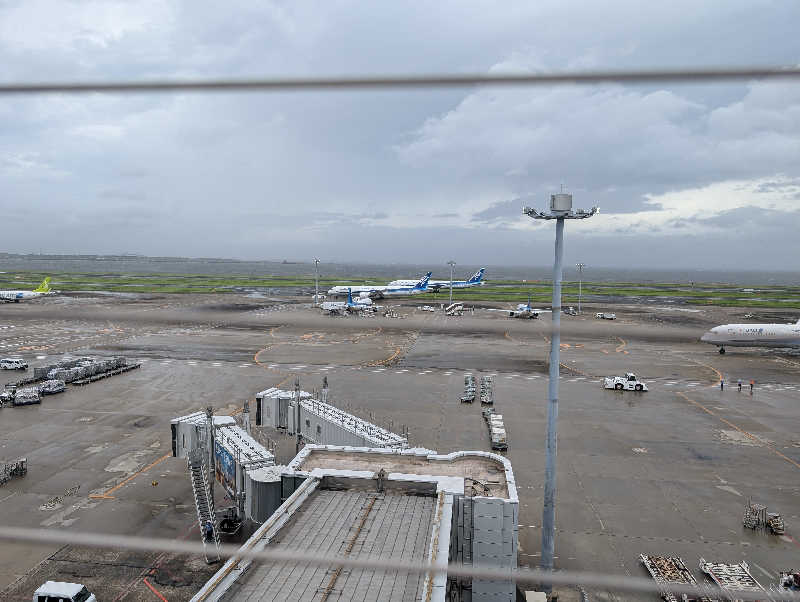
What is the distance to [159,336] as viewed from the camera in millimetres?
65312

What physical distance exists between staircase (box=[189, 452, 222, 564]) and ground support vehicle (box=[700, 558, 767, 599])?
1705 centimetres

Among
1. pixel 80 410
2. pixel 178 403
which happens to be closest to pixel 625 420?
pixel 178 403

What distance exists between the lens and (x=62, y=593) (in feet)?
48.5

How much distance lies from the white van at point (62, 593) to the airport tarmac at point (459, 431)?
43.0 inches

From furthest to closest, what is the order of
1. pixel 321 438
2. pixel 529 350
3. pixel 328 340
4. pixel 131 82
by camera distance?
pixel 328 340 → pixel 529 350 → pixel 321 438 → pixel 131 82

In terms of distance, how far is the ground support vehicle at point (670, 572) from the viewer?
1641 cm

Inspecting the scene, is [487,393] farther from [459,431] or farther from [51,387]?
[51,387]

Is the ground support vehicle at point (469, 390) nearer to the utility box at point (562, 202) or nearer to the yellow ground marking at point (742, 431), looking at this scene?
the yellow ground marking at point (742, 431)

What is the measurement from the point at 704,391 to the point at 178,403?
4151cm

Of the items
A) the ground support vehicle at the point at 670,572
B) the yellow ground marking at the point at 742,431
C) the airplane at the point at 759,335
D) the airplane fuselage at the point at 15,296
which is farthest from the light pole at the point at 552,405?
the airplane fuselage at the point at 15,296

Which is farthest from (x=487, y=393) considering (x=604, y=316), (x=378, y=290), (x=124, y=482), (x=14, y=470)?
(x=378, y=290)

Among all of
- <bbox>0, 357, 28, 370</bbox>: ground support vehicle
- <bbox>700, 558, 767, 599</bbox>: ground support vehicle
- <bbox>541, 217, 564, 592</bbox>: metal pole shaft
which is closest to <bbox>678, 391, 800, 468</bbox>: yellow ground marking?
<bbox>700, 558, 767, 599</bbox>: ground support vehicle

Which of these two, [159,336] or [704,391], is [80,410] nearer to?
[159,336]

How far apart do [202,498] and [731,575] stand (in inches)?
777
